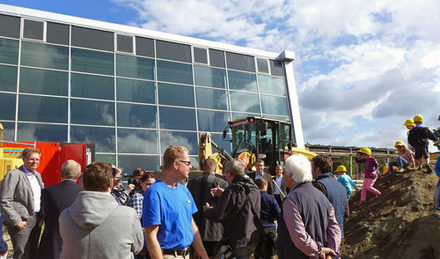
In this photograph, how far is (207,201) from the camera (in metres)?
4.78

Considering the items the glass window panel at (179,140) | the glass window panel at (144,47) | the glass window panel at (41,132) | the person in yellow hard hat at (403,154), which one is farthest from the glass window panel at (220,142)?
the person in yellow hard hat at (403,154)

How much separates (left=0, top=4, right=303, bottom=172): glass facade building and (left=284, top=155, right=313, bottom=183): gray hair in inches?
443

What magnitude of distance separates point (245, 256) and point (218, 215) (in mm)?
595

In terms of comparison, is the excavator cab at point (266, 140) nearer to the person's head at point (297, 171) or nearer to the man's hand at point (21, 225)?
the man's hand at point (21, 225)

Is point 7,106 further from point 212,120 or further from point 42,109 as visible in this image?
point 212,120

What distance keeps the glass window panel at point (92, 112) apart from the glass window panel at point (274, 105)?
23.1 feet

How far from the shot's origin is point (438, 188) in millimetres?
6316

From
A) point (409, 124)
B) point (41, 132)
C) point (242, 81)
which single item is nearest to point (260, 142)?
point (409, 124)

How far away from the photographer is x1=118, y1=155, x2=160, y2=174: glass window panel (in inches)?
541

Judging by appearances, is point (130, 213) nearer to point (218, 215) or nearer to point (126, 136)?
point (218, 215)

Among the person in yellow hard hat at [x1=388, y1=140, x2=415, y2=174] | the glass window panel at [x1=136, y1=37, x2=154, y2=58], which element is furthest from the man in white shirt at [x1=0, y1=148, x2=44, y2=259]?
the glass window panel at [x1=136, y1=37, x2=154, y2=58]

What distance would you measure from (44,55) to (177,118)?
18.1ft

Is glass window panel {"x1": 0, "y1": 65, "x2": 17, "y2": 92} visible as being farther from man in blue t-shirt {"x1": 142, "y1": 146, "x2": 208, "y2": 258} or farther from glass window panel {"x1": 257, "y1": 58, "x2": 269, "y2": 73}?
man in blue t-shirt {"x1": 142, "y1": 146, "x2": 208, "y2": 258}

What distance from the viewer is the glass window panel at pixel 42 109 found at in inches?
511
